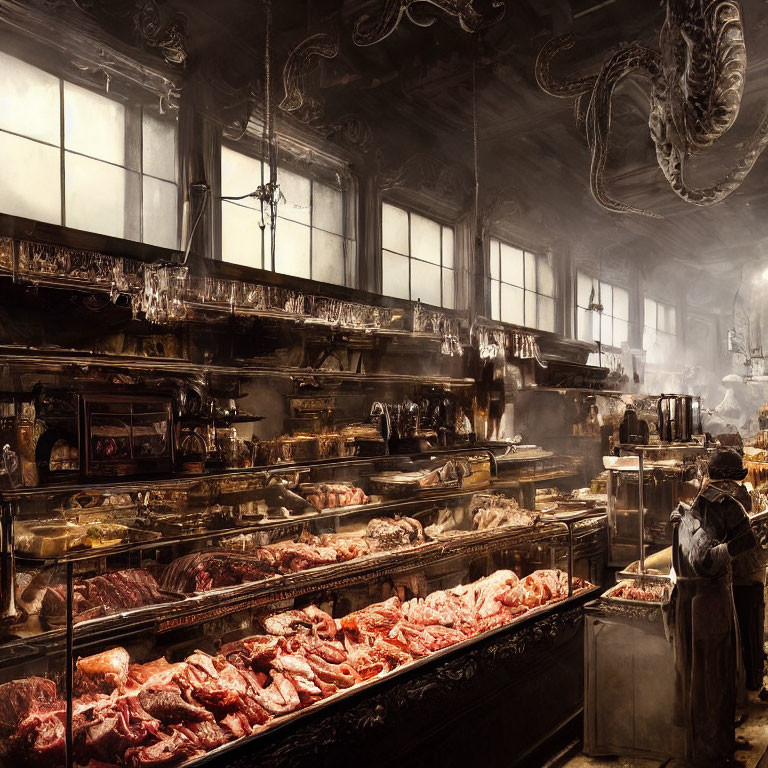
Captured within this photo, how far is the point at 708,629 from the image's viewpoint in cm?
344

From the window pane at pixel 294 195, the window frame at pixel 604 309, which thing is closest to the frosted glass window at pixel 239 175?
the window pane at pixel 294 195

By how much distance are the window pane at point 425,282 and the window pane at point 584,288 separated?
11.4 ft

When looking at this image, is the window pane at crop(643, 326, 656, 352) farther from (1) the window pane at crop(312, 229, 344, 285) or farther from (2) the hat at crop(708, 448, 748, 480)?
(2) the hat at crop(708, 448, 748, 480)

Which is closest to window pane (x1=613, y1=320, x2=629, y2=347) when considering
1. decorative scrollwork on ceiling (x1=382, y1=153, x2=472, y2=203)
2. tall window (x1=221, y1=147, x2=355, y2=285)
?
decorative scrollwork on ceiling (x1=382, y1=153, x2=472, y2=203)

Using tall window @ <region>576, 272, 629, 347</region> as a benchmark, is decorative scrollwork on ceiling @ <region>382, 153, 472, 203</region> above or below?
above

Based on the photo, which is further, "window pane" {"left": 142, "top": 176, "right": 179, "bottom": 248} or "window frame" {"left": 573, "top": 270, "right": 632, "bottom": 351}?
"window frame" {"left": 573, "top": 270, "right": 632, "bottom": 351}

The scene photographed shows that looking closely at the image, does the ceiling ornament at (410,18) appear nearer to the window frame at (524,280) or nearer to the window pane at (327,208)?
the window pane at (327,208)

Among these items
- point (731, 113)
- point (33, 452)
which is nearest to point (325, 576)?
point (33, 452)

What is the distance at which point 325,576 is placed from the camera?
3418 mm

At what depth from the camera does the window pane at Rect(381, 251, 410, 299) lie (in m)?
6.78

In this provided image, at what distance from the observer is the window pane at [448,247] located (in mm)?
7664

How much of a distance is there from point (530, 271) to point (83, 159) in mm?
6195

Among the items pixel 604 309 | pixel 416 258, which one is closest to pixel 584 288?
pixel 604 309

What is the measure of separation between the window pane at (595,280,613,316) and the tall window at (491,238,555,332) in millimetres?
1707
